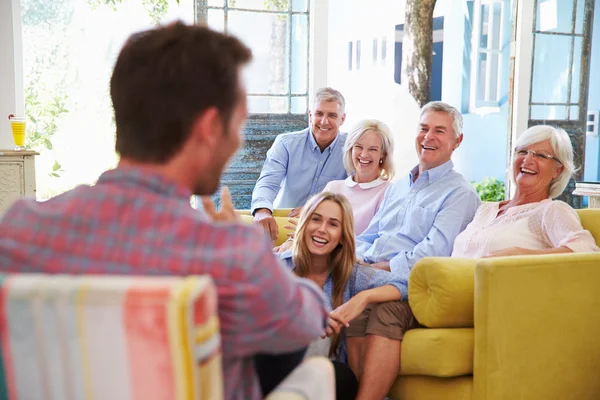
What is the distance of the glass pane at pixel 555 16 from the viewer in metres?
5.46

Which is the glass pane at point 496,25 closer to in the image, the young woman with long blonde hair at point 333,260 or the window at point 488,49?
the window at point 488,49

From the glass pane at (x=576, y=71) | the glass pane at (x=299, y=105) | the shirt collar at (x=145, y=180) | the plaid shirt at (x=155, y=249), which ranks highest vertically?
the glass pane at (x=576, y=71)

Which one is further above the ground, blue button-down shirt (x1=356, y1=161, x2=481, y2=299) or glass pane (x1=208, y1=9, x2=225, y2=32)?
glass pane (x1=208, y1=9, x2=225, y2=32)

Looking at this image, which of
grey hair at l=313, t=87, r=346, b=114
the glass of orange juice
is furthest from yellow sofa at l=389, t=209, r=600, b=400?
the glass of orange juice

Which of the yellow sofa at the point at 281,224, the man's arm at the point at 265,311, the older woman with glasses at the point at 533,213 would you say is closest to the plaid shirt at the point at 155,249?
the man's arm at the point at 265,311

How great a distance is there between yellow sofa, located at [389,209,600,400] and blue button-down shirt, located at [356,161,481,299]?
1.46 feet

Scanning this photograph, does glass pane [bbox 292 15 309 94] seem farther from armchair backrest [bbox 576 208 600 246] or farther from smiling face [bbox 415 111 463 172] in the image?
armchair backrest [bbox 576 208 600 246]

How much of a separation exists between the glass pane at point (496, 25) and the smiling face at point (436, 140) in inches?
219

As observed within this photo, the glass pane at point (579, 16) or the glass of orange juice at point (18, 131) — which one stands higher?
the glass pane at point (579, 16)

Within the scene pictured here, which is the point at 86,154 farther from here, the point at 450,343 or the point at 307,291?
the point at 307,291

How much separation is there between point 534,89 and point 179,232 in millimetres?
5313

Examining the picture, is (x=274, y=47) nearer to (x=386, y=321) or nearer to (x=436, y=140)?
(x=436, y=140)

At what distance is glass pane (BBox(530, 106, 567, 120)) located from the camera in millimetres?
5566

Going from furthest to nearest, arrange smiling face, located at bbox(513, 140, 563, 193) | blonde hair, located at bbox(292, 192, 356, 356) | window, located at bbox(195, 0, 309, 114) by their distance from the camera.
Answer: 1. window, located at bbox(195, 0, 309, 114)
2. smiling face, located at bbox(513, 140, 563, 193)
3. blonde hair, located at bbox(292, 192, 356, 356)
